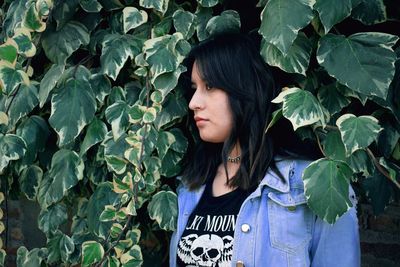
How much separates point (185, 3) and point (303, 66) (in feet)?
1.26

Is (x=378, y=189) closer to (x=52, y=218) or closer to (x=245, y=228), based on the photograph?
(x=245, y=228)

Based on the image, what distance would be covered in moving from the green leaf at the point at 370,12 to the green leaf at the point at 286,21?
0.53 ft

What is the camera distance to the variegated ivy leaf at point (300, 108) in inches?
55.5

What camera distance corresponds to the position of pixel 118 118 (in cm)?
160

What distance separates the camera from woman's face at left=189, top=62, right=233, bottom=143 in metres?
1.60

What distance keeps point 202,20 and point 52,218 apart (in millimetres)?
604

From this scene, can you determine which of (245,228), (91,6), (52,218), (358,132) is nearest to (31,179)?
(52,218)

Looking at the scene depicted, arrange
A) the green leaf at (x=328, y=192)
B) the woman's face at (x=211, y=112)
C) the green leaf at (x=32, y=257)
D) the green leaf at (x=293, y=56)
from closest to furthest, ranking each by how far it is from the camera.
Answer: the green leaf at (x=328, y=192), the green leaf at (x=293, y=56), the woman's face at (x=211, y=112), the green leaf at (x=32, y=257)

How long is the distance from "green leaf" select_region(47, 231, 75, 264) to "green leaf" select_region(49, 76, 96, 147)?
0.25 metres

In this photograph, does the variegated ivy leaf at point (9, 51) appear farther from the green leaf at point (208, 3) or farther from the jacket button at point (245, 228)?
the jacket button at point (245, 228)

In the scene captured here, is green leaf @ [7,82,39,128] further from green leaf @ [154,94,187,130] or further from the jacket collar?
the jacket collar

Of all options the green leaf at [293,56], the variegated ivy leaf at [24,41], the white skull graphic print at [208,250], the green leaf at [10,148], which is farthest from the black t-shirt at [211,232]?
the variegated ivy leaf at [24,41]

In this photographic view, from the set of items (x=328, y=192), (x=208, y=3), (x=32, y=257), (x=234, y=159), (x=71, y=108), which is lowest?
(x=32, y=257)

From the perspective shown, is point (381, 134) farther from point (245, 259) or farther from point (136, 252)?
point (136, 252)
